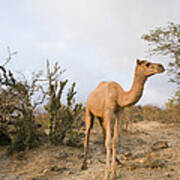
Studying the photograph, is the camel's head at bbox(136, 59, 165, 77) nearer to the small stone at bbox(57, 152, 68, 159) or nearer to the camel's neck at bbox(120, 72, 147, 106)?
the camel's neck at bbox(120, 72, 147, 106)

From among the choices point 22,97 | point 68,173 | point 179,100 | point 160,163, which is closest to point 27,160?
point 68,173

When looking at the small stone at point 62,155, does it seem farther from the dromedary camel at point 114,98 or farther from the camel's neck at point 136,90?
the camel's neck at point 136,90

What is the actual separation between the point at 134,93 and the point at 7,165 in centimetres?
466

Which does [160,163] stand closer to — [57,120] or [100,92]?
[100,92]

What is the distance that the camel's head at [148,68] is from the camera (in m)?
3.75

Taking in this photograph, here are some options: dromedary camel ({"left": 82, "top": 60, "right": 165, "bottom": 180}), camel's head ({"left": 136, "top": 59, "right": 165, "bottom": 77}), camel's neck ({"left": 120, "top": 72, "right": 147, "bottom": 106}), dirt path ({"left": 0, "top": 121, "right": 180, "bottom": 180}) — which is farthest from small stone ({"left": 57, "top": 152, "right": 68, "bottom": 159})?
camel's head ({"left": 136, "top": 59, "right": 165, "bottom": 77})

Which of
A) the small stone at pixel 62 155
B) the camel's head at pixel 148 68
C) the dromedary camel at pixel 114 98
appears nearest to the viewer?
the camel's head at pixel 148 68

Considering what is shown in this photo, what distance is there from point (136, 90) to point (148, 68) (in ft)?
1.72

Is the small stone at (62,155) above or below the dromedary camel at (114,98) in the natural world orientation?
below

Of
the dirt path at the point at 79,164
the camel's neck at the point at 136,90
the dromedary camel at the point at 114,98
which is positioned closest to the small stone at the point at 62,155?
the dirt path at the point at 79,164

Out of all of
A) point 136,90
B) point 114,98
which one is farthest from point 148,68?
point 114,98

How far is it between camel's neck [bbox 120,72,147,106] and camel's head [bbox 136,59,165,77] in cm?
11

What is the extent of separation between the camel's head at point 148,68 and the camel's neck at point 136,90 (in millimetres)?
110

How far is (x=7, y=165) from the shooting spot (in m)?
5.93
